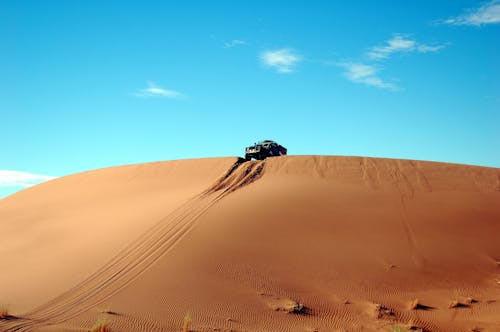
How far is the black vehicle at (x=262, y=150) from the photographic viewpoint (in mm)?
27344

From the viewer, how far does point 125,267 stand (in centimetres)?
1341

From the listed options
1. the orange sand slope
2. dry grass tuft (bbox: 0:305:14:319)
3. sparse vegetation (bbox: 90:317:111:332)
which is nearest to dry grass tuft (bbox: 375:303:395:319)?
the orange sand slope

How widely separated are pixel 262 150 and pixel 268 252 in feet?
43.8

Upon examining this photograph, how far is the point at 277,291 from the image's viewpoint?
1248 centimetres

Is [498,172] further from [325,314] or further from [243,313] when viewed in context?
[243,313]

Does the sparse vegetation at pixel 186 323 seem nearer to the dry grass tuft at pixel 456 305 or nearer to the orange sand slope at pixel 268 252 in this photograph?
the orange sand slope at pixel 268 252

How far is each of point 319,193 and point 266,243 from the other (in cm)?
503

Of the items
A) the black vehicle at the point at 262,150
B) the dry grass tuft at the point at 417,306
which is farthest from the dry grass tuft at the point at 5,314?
the black vehicle at the point at 262,150

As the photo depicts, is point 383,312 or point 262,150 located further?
point 262,150

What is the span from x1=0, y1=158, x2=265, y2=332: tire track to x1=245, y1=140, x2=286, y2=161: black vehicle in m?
7.20

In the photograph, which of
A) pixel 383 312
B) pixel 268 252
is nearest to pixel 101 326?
pixel 268 252

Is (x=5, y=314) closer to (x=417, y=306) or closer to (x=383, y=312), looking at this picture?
(x=383, y=312)

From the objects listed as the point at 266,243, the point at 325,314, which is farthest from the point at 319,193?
the point at 325,314

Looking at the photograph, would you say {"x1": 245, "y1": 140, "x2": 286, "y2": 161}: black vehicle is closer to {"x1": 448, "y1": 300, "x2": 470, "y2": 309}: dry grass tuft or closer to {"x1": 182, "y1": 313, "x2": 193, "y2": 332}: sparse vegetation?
{"x1": 448, "y1": 300, "x2": 470, "y2": 309}: dry grass tuft
